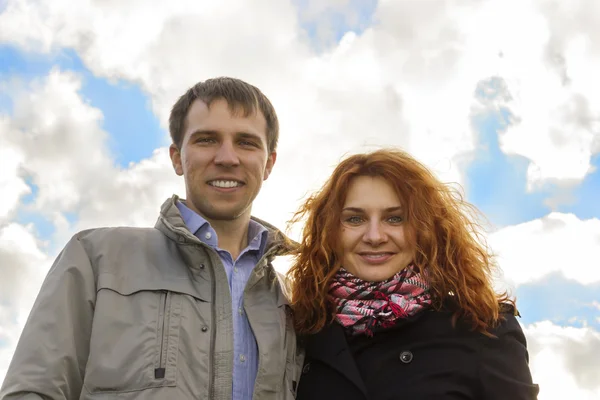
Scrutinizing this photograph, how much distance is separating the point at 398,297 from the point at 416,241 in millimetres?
480

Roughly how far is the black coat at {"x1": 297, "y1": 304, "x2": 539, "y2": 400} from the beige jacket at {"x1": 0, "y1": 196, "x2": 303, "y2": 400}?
29 centimetres

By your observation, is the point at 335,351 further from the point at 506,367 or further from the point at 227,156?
the point at 227,156

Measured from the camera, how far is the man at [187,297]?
356cm

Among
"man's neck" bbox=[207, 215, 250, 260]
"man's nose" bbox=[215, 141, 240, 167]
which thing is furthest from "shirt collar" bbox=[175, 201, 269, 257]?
"man's nose" bbox=[215, 141, 240, 167]

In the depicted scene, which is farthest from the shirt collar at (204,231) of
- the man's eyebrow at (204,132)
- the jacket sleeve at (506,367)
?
the jacket sleeve at (506,367)

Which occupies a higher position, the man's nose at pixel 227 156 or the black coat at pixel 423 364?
→ the man's nose at pixel 227 156

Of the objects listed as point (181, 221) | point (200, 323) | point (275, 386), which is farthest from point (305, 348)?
point (181, 221)

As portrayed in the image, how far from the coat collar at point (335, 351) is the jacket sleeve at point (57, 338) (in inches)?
63.4

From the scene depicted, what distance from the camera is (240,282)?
420cm

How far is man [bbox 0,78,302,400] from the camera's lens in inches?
140

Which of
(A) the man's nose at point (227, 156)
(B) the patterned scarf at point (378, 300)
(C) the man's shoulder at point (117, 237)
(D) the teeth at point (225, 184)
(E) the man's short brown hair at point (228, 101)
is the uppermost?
(E) the man's short brown hair at point (228, 101)

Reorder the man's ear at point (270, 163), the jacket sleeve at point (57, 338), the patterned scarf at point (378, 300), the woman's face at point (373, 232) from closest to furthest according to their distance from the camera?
the jacket sleeve at point (57, 338) → the patterned scarf at point (378, 300) → the woman's face at point (373, 232) → the man's ear at point (270, 163)

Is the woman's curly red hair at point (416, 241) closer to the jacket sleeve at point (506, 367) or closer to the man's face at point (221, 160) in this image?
the jacket sleeve at point (506, 367)

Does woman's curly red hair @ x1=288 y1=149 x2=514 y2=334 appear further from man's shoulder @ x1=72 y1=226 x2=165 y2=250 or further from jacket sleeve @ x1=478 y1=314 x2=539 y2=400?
man's shoulder @ x1=72 y1=226 x2=165 y2=250
